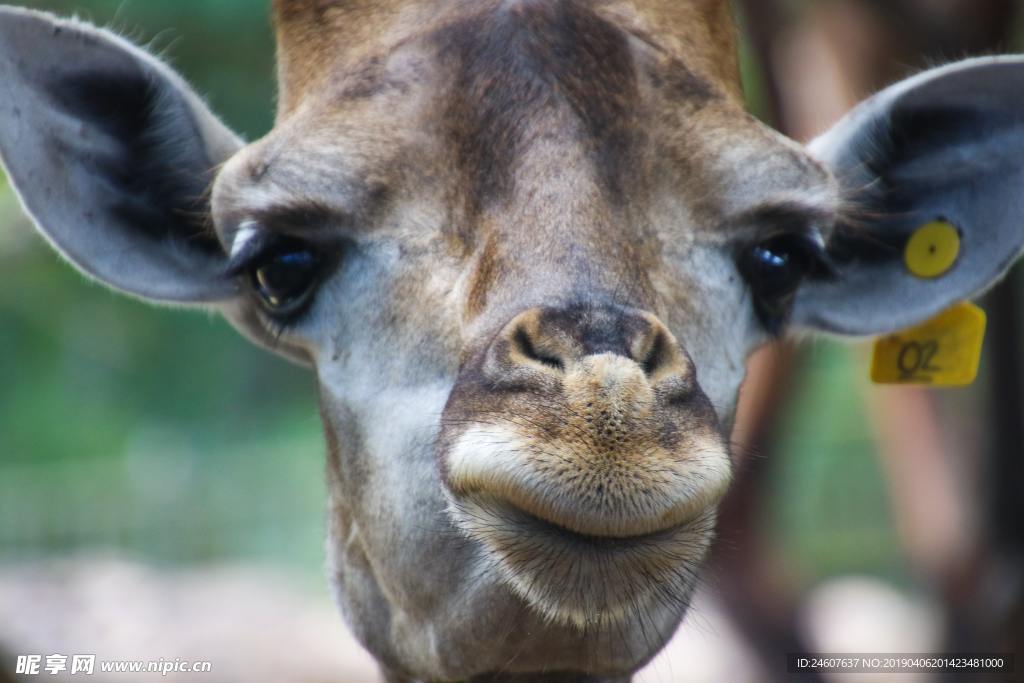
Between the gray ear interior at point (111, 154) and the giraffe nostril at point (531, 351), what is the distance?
1.41 m

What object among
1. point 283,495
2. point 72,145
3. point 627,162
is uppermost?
point 627,162

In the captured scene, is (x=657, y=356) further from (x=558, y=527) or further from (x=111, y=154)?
(x=111, y=154)

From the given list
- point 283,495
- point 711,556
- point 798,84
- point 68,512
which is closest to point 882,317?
point 711,556

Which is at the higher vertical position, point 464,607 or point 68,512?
point 464,607

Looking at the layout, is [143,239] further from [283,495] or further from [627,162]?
[283,495]

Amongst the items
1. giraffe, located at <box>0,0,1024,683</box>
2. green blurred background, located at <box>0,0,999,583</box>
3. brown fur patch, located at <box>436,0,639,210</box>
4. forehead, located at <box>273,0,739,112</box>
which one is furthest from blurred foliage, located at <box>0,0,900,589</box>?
brown fur patch, located at <box>436,0,639,210</box>

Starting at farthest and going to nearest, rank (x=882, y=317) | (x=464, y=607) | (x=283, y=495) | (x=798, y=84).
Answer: (x=283, y=495) < (x=798, y=84) < (x=882, y=317) < (x=464, y=607)

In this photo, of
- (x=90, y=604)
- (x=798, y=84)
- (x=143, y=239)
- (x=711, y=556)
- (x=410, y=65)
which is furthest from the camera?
(x=90, y=604)

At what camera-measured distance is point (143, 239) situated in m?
3.84

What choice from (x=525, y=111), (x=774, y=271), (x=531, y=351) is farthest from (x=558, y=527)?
(x=774, y=271)

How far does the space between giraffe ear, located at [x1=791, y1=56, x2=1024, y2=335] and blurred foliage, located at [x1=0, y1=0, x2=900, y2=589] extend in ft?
32.9

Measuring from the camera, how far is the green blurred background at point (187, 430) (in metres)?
16.0

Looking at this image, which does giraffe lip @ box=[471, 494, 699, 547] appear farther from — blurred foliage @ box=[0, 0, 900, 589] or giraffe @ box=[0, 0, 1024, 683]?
blurred foliage @ box=[0, 0, 900, 589]

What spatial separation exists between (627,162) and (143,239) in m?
1.54
